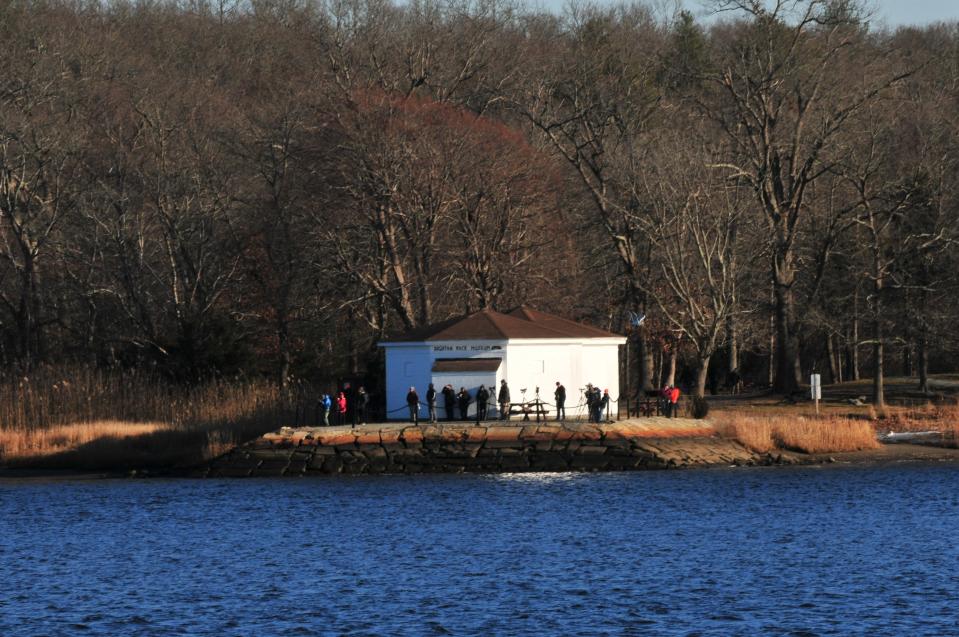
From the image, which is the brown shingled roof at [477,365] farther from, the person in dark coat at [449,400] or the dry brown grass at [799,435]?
the dry brown grass at [799,435]

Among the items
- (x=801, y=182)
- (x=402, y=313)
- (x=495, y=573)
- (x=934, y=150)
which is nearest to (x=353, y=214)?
(x=402, y=313)

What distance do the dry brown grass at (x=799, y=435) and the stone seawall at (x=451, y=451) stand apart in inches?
128

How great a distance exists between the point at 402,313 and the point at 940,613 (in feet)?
145

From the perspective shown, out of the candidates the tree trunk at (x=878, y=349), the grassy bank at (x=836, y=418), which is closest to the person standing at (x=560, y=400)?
the grassy bank at (x=836, y=418)

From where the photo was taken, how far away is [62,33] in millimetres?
88750

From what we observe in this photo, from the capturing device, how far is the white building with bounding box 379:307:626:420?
6188cm

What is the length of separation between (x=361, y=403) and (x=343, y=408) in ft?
3.84

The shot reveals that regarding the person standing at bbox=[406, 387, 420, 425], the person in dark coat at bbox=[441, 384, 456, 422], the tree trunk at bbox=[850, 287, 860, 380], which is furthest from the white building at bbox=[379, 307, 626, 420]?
the tree trunk at bbox=[850, 287, 860, 380]

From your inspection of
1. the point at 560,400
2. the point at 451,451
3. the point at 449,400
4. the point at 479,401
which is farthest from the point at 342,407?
the point at 560,400

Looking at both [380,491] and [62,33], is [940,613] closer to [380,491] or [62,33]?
[380,491]

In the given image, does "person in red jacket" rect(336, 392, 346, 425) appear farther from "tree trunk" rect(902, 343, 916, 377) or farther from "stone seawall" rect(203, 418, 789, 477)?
"tree trunk" rect(902, 343, 916, 377)

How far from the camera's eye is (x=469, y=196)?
74.5 metres

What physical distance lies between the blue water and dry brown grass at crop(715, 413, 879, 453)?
9.39 ft

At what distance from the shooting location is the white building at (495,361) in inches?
2436
